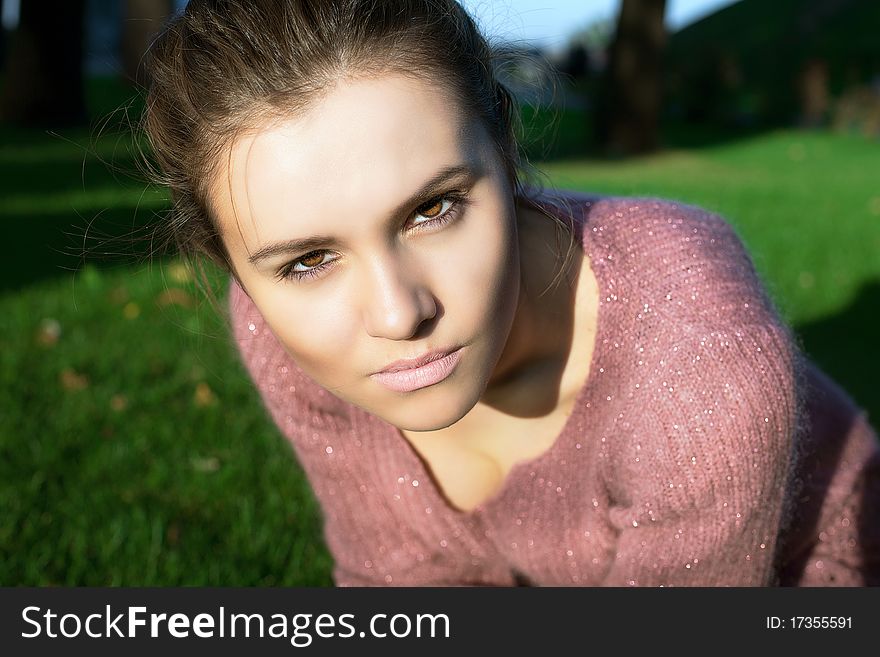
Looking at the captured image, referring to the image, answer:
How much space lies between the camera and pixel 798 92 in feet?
66.1

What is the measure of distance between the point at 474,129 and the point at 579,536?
1.05 m

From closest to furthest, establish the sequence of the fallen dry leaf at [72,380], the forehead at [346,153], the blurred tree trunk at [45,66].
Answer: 1. the forehead at [346,153]
2. the fallen dry leaf at [72,380]
3. the blurred tree trunk at [45,66]

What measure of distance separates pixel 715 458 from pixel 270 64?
1079 mm

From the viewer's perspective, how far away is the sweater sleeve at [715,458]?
1.91m

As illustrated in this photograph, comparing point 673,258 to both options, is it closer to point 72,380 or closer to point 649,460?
point 649,460

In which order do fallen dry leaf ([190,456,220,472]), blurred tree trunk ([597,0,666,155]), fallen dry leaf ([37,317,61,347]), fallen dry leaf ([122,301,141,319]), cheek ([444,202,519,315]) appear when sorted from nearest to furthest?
1. cheek ([444,202,519,315])
2. fallen dry leaf ([190,456,220,472])
3. fallen dry leaf ([37,317,61,347])
4. fallen dry leaf ([122,301,141,319])
5. blurred tree trunk ([597,0,666,155])

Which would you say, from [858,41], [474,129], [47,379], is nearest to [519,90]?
[474,129]

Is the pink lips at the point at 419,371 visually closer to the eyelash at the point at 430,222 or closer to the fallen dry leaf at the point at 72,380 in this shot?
the eyelash at the point at 430,222

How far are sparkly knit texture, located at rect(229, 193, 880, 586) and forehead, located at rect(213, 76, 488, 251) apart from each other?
58cm

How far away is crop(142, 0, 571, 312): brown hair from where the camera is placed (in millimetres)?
1712

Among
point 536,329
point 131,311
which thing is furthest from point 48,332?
point 536,329

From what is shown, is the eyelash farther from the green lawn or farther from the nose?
the green lawn

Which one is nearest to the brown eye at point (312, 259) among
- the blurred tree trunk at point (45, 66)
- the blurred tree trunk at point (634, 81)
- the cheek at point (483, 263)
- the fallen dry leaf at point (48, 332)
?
the cheek at point (483, 263)

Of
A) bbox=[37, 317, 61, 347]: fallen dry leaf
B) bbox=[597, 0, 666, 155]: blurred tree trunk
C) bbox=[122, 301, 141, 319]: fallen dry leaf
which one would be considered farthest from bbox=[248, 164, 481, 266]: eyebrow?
bbox=[597, 0, 666, 155]: blurred tree trunk
